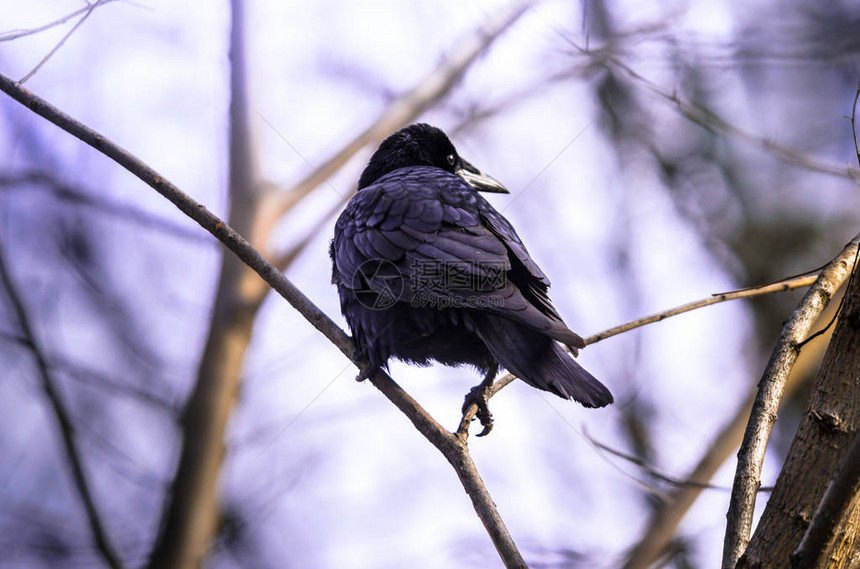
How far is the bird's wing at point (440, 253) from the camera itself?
240cm

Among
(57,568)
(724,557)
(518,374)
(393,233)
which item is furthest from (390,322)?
(57,568)

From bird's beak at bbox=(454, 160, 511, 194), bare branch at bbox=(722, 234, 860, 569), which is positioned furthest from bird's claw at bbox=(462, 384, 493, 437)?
bird's beak at bbox=(454, 160, 511, 194)

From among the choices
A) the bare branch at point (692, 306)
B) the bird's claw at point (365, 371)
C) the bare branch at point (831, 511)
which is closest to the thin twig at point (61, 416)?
Result: the bird's claw at point (365, 371)

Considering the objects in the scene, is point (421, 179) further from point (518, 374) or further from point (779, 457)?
point (779, 457)

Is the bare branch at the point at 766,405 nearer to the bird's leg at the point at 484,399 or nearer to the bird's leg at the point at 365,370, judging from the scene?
the bird's leg at the point at 484,399

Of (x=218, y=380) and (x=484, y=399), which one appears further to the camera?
(x=218, y=380)

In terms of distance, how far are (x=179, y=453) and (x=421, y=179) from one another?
2806 mm

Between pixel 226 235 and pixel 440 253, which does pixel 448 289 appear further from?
pixel 226 235

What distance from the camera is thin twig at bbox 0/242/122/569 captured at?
A: 4199 mm

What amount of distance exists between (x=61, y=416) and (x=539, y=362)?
3.31m

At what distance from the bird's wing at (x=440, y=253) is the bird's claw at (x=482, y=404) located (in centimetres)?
43

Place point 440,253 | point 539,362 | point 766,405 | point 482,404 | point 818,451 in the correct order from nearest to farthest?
point 818,451
point 766,405
point 539,362
point 440,253
point 482,404

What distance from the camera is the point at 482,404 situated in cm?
280

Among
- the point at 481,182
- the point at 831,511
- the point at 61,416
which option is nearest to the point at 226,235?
the point at 831,511
